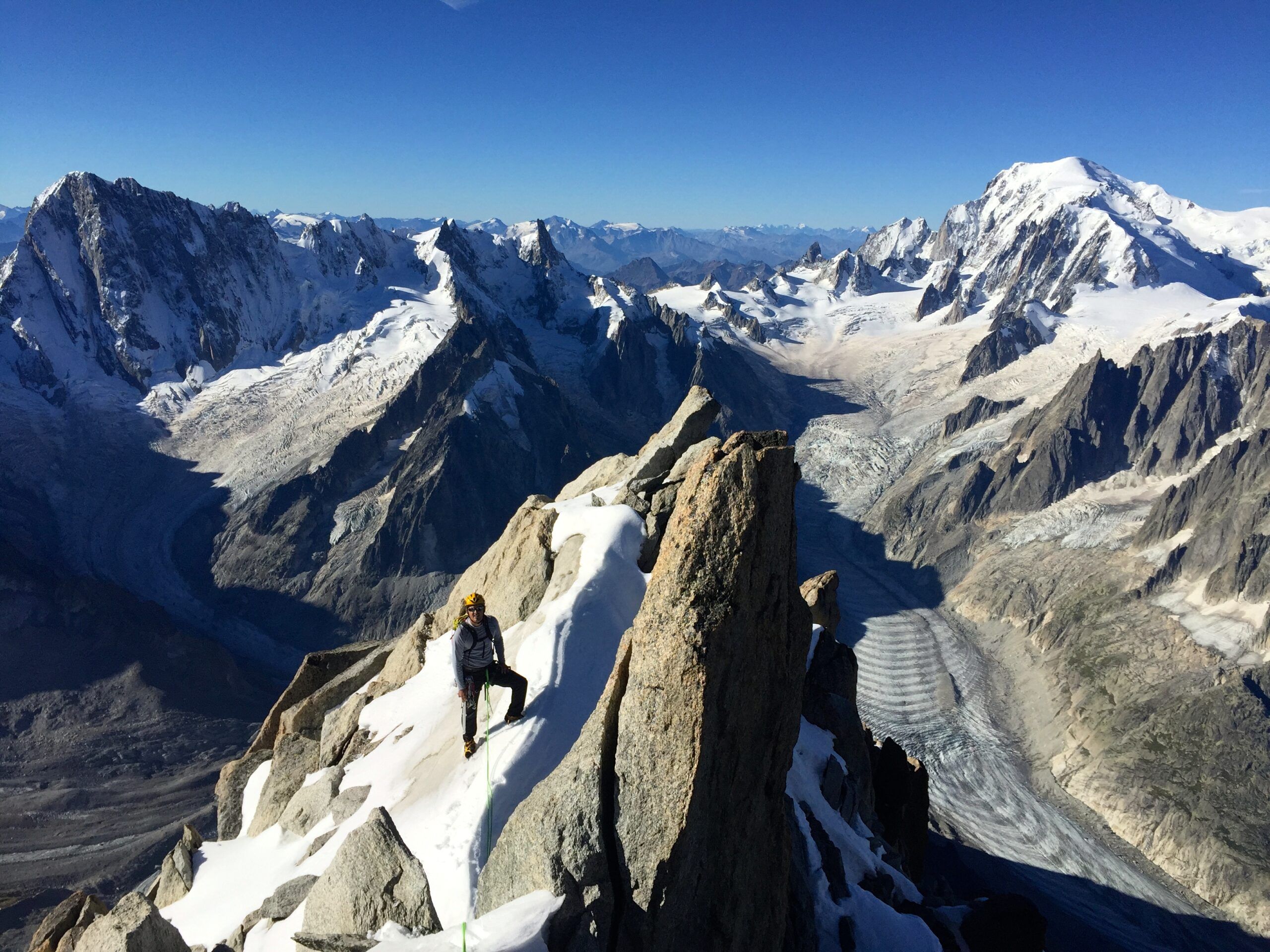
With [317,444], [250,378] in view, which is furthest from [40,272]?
[317,444]

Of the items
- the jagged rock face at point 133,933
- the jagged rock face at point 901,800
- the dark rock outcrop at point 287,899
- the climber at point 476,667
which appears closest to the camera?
the jagged rock face at point 133,933

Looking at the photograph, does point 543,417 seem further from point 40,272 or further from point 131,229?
point 40,272

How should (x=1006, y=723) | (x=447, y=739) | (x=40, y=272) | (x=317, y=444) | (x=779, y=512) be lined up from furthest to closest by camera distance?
(x=40, y=272)
(x=317, y=444)
(x=1006, y=723)
(x=447, y=739)
(x=779, y=512)

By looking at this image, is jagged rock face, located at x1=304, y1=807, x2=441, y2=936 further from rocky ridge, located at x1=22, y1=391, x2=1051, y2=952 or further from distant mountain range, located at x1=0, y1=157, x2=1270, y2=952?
distant mountain range, located at x1=0, y1=157, x2=1270, y2=952

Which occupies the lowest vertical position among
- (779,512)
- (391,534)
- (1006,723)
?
(1006,723)

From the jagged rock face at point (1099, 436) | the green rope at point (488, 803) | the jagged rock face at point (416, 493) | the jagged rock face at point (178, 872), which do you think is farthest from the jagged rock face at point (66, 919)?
the jagged rock face at point (1099, 436)

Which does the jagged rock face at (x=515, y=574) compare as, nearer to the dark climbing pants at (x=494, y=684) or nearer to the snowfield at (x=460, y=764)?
the snowfield at (x=460, y=764)
